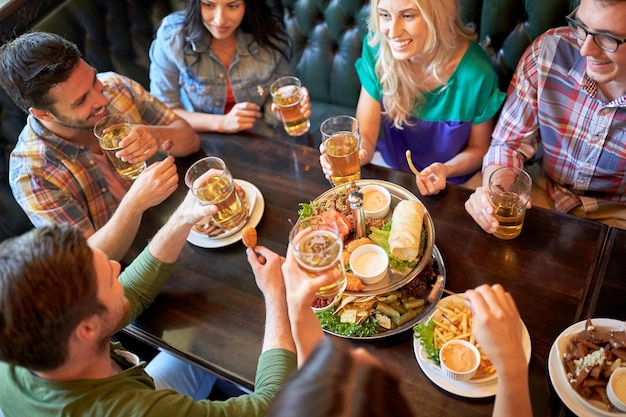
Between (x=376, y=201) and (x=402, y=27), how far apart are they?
0.73 metres

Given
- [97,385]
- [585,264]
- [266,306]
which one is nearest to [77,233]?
[97,385]

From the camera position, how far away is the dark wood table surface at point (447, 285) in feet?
4.59

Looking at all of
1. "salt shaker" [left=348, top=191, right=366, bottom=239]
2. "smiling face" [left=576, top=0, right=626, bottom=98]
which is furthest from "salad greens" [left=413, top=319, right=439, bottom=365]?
"smiling face" [left=576, top=0, right=626, bottom=98]

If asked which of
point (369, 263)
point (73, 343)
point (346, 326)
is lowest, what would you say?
point (346, 326)

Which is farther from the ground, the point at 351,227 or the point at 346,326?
the point at 351,227

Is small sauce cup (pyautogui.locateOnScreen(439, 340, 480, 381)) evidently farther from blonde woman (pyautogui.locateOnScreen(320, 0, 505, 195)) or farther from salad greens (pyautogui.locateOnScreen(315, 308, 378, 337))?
blonde woman (pyautogui.locateOnScreen(320, 0, 505, 195))

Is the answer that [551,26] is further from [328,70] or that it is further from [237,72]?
[237,72]

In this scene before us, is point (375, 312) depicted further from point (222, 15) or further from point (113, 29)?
point (113, 29)

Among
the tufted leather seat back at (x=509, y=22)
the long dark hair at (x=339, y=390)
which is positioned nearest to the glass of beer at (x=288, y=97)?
the tufted leather seat back at (x=509, y=22)

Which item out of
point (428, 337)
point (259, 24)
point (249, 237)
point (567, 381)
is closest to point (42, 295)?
point (249, 237)

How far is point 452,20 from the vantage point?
6.63 ft

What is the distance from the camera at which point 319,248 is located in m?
1.42

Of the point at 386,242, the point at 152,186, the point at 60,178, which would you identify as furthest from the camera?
the point at 60,178

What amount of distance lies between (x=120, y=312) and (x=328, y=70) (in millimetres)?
2018
